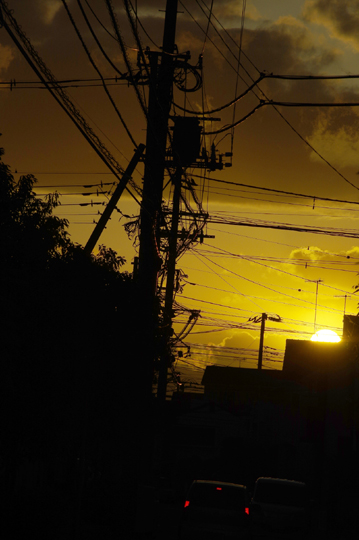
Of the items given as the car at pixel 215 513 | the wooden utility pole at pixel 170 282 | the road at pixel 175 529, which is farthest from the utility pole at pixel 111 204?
the road at pixel 175 529

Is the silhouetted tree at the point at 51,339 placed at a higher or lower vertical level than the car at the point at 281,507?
higher

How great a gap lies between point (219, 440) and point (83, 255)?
52.6 m

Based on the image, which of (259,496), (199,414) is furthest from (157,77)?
(199,414)

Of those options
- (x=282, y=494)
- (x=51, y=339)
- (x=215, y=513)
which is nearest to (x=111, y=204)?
(x=51, y=339)

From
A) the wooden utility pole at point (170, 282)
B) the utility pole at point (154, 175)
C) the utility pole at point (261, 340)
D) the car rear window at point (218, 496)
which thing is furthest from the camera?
the utility pole at point (261, 340)

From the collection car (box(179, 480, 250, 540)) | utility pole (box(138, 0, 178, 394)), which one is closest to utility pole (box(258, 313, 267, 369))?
utility pole (box(138, 0, 178, 394))

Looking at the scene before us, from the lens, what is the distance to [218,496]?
1817cm

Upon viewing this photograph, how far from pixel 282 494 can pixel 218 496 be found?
6.16m

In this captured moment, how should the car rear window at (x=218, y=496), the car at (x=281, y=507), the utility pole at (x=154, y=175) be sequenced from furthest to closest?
the car at (x=281, y=507) < the utility pole at (x=154, y=175) < the car rear window at (x=218, y=496)

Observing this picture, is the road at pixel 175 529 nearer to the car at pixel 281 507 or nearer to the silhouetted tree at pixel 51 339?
the car at pixel 281 507

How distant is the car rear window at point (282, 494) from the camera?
23234 mm

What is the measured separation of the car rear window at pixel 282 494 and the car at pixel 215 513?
5.31 m

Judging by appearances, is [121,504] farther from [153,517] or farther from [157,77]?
[157,77]

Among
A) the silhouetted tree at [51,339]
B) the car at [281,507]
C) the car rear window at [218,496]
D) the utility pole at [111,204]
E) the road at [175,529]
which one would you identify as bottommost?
the road at [175,529]
